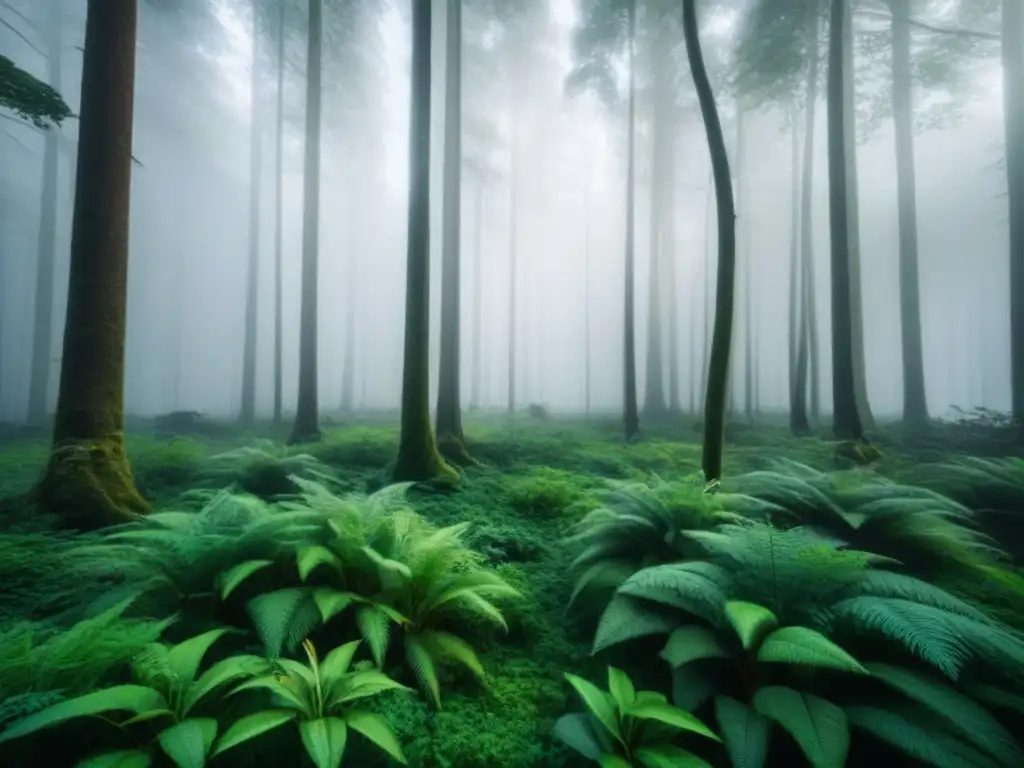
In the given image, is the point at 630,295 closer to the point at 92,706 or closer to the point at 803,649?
the point at 803,649

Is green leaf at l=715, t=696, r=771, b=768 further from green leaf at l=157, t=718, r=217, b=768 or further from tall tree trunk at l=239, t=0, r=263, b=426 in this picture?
tall tree trunk at l=239, t=0, r=263, b=426

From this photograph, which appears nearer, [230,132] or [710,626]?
[710,626]

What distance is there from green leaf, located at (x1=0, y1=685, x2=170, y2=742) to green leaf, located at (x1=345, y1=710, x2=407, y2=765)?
0.85 meters

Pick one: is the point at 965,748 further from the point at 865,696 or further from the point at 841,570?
the point at 841,570

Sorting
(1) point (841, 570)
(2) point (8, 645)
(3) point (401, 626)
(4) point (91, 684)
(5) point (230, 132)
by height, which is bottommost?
(3) point (401, 626)

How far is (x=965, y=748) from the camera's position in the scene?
6.44 ft

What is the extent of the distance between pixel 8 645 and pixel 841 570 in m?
4.53

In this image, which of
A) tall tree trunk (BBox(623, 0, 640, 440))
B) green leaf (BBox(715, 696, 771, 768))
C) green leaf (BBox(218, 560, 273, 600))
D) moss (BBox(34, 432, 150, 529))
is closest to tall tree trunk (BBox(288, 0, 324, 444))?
moss (BBox(34, 432, 150, 529))

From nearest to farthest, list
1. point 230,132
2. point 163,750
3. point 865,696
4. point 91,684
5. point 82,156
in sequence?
1. point 163,750
2. point 91,684
3. point 865,696
4. point 82,156
5. point 230,132

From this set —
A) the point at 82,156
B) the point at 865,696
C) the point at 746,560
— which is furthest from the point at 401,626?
the point at 82,156

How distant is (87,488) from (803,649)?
6.30 meters

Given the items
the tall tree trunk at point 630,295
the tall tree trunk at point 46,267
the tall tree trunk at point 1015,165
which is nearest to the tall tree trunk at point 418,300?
the tall tree trunk at point 630,295

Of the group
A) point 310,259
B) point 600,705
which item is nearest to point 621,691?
point 600,705

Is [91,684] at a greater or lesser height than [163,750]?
greater
